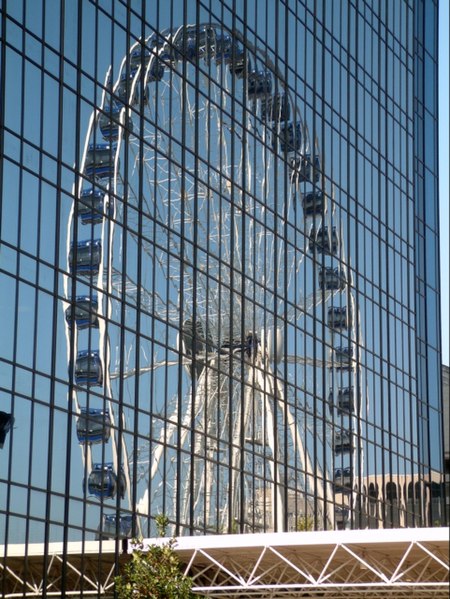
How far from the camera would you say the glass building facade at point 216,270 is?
3953cm

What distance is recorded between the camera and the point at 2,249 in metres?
37.7

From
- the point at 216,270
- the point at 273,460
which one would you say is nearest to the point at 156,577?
the point at 216,270

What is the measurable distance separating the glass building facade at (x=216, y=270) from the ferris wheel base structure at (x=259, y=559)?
68 cm

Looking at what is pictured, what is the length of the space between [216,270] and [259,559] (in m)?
16.1

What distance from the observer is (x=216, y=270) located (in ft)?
169

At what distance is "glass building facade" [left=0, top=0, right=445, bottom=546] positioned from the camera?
39.5 meters

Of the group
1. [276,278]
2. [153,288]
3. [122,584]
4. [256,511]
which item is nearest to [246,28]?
[276,278]

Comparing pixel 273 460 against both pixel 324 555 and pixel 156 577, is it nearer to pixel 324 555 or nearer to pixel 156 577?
pixel 324 555

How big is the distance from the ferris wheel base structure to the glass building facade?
678 millimetres

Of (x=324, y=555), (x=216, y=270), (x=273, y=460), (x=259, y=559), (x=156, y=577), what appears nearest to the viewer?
(x=259, y=559)

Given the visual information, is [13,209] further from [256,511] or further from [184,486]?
[256,511]

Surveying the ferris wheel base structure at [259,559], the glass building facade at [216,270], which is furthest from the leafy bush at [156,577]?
the glass building facade at [216,270]

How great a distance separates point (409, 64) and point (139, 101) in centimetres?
3271

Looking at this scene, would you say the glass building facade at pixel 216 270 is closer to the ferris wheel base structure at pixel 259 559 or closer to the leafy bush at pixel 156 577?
the ferris wheel base structure at pixel 259 559
